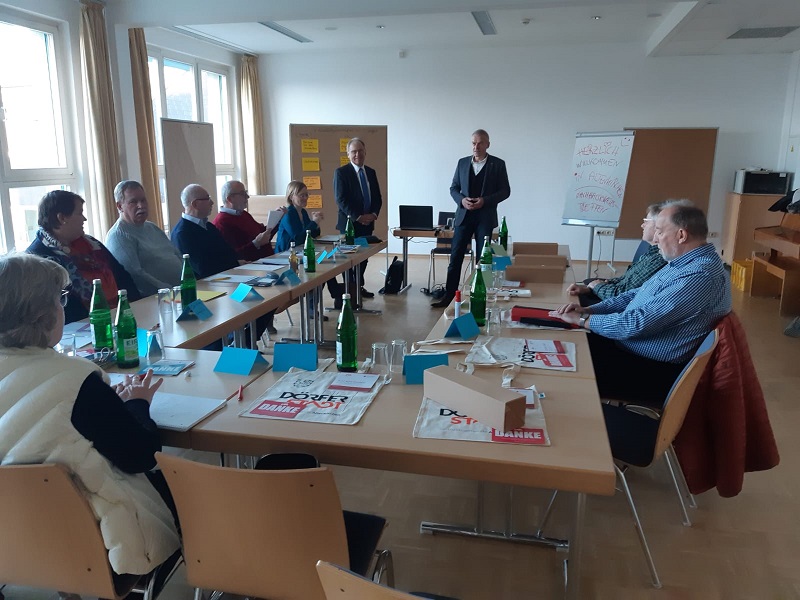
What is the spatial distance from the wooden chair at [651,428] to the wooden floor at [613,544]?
134 millimetres

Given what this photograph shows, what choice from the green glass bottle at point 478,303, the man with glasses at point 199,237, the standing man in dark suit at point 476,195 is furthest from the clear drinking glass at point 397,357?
the standing man in dark suit at point 476,195

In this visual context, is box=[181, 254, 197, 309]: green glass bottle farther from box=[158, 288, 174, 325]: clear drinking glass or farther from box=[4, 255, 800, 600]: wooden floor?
box=[4, 255, 800, 600]: wooden floor

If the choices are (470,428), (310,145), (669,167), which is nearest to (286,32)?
(310,145)

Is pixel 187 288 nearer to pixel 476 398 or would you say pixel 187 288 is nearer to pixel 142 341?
pixel 142 341

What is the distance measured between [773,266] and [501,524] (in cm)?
484

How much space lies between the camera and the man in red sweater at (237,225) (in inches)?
180

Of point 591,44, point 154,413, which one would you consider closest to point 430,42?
point 591,44

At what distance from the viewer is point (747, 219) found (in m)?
7.46

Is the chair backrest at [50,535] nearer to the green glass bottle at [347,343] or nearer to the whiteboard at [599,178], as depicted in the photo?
the green glass bottle at [347,343]

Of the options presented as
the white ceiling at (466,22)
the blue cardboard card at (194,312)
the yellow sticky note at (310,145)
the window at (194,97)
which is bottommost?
the blue cardboard card at (194,312)

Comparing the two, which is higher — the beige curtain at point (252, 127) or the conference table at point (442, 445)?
the beige curtain at point (252, 127)

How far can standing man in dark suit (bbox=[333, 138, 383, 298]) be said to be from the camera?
5.86 metres

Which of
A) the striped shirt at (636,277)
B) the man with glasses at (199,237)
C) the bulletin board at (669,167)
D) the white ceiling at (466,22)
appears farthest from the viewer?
the bulletin board at (669,167)

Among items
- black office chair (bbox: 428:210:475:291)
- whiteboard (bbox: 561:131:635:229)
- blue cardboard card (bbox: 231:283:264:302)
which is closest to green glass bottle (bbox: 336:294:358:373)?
blue cardboard card (bbox: 231:283:264:302)
